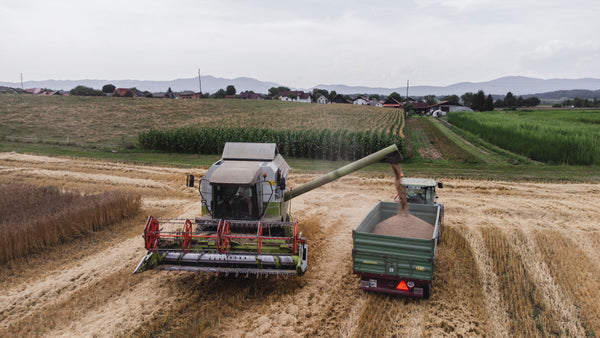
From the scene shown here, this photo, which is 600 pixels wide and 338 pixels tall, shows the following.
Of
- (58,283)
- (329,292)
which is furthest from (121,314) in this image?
(329,292)

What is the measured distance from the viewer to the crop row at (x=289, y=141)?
27.5 metres

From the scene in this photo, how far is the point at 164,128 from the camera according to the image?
40.6 meters

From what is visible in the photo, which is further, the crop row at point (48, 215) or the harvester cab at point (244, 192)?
the crop row at point (48, 215)

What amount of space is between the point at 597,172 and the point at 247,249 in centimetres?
2184

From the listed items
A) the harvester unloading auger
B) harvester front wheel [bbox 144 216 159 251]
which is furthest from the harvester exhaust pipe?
harvester front wheel [bbox 144 216 159 251]

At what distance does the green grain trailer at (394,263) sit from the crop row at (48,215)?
28.5 ft

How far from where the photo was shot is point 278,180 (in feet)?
33.8

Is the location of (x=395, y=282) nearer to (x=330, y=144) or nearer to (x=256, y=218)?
(x=256, y=218)

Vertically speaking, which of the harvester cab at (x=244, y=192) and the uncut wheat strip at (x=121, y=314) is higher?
the harvester cab at (x=244, y=192)

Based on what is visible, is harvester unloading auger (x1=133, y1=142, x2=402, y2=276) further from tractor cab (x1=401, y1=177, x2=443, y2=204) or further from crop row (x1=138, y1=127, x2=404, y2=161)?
crop row (x1=138, y1=127, x2=404, y2=161)

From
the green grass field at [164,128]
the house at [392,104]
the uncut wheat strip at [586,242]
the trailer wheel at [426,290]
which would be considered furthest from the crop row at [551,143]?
the house at [392,104]

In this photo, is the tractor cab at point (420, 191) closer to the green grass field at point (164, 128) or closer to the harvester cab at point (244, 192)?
the harvester cab at point (244, 192)

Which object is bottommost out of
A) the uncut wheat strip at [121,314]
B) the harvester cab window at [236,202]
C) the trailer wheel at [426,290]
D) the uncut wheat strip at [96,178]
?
the uncut wheat strip at [121,314]

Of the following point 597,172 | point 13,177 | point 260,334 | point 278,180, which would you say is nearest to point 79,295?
point 260,334
